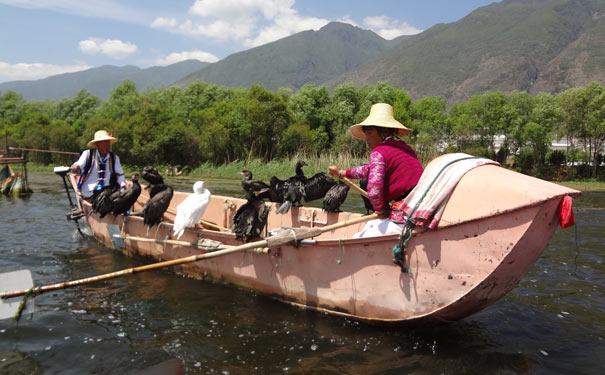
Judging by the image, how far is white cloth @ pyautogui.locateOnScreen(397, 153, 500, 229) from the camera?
4059 mm

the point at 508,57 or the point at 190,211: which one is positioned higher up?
the point at 508,57

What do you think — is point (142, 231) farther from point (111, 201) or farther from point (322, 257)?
point (322, 257)

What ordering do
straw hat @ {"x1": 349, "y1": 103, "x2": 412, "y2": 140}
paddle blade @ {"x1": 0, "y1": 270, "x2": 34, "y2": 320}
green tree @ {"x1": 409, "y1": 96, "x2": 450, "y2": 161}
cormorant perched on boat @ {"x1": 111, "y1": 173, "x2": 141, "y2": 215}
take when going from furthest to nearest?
1. green tree @ {"x1": 409, "y1": 96, "x2": 450, "y2": 161}
2. cormorant perched on boat @ {"x1": 111, "y1": 173, "x2": 141, "y2": 215}
3. paddle blade @ {"x1": 0, "y1": 270, "x2": 34, "y2": 320}
4. straw hat @ {"x1": 349, "y1": 103, "x2": 412, "y2": 140}

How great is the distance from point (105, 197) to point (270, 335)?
4457mm

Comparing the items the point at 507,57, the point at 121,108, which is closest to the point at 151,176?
the point at 121,108

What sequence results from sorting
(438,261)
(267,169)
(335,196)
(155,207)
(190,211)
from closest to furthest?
(438,261) → (190,211) → (335,196) → (155,207) → (267,169)

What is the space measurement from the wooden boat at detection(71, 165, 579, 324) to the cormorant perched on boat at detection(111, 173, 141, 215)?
205 centimetres

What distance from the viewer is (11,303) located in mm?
5215

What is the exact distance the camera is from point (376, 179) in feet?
15.4

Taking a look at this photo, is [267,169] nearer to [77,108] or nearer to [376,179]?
[376,179]

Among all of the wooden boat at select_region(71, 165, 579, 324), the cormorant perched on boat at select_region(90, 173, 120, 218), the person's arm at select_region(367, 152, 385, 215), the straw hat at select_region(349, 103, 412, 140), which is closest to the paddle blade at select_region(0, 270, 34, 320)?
the wooden boat at select_region(71, 165, 579, 324)

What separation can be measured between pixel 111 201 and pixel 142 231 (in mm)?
796

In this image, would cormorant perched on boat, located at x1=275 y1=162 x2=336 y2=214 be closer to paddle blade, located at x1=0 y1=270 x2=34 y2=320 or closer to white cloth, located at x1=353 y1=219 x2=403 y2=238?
white cloth, located at x1=353 y1=219 x2=403 y2=238

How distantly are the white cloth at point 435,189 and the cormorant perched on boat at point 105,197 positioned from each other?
216 inches
